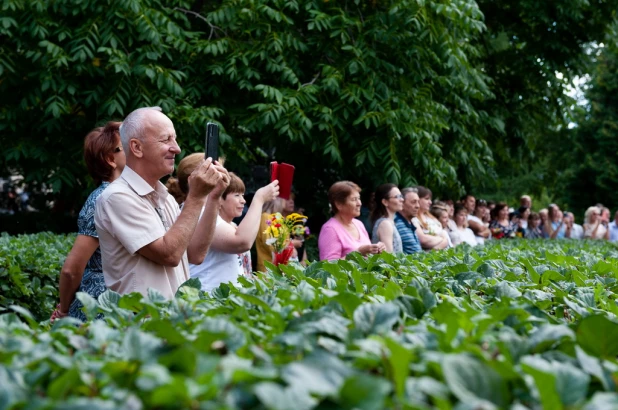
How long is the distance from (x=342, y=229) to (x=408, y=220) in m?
1.98

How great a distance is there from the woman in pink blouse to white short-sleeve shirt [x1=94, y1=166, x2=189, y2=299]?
347 centimetres

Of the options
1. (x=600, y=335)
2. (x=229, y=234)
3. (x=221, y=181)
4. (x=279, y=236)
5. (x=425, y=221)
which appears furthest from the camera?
(x=425, y=221)

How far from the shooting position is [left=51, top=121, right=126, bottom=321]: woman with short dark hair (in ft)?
13.8

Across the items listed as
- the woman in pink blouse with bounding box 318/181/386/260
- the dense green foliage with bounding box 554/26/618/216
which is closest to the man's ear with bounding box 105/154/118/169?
the woman in pink blouse with bounding box 318/181/386/260

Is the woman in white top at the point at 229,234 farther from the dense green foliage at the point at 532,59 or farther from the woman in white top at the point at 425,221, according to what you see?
the dense green foliage at the point at 532,59

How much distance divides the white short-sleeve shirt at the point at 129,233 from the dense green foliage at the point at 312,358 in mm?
884

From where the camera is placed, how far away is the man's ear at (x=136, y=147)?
155 inches

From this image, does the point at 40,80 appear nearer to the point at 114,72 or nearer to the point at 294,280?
the point at 114,72

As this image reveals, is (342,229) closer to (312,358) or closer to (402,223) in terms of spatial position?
(402,223)

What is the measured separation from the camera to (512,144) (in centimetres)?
1716

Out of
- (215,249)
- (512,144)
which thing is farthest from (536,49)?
(215,249)

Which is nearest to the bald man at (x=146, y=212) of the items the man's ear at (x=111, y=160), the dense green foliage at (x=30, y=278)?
the man's ear at (x=111, y=160)

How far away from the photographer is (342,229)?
7.55 m

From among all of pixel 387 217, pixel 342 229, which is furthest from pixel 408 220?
pixel 342 229
